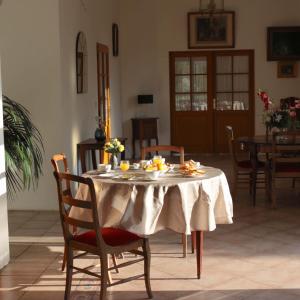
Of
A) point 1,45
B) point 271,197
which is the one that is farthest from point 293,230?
point 1,45

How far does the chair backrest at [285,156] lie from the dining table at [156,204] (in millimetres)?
2734

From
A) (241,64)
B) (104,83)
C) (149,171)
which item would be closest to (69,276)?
(149,171)

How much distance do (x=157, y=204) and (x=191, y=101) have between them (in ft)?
27.7

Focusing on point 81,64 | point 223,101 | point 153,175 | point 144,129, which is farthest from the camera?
point 223,101

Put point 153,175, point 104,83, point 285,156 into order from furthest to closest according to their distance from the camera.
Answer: point 104,83 < point 285,156 < point 153,175

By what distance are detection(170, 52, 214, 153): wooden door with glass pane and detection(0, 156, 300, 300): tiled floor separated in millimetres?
5781

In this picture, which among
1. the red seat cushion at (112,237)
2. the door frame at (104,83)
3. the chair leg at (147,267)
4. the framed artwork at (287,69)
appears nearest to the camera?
the red seat cushion at (112,237)

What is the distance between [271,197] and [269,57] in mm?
5442

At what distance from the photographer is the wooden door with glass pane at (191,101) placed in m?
12.5

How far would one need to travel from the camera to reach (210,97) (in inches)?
495

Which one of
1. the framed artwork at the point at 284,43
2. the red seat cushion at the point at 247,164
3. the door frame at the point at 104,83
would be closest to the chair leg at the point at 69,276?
the red seat cushion at the point at 247,164

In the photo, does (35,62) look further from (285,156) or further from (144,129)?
(144,129)

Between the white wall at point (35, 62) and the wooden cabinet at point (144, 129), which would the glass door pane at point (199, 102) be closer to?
the wooden cabinet at point (144, 129)

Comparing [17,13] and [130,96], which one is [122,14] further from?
[17,13]
